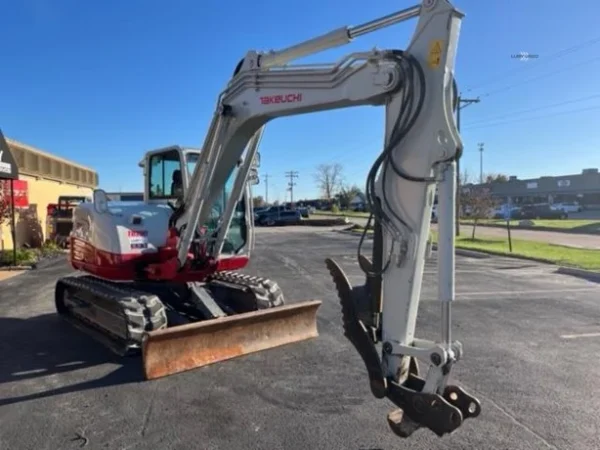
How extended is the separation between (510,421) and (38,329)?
686cm

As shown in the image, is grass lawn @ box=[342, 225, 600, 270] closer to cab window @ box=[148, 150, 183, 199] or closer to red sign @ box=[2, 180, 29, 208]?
cab window @ box=[148, 150, 183, 199]

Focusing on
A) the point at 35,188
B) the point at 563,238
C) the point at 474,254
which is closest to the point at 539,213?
the point at 563,238

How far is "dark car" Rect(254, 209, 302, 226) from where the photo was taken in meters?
49.0

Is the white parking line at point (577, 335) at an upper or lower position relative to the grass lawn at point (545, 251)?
upper

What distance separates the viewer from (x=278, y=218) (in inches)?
1932

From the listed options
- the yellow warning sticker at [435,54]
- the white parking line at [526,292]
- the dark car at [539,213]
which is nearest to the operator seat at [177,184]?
the yellow warning sticker at [435,54]

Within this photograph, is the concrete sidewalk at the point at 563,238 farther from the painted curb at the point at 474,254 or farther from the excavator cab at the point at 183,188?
the excavator cab at the point at 183,188

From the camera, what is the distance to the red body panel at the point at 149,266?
7055 mm

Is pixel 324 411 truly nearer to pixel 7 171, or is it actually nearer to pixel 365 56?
pixel 365 56

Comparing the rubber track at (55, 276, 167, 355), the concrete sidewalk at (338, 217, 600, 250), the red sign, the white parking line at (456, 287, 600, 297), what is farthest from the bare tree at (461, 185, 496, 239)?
the rubber track at (55, 276, 167, 355)

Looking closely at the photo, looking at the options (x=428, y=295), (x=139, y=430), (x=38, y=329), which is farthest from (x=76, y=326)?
(x=428, y=295)

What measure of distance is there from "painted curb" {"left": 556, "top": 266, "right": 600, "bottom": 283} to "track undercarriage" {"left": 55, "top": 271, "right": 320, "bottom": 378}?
1033 cm

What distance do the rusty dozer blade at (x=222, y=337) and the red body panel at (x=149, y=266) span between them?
1.02 m

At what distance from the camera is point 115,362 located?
636cm
